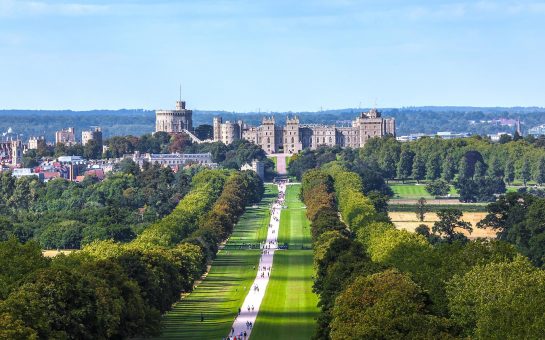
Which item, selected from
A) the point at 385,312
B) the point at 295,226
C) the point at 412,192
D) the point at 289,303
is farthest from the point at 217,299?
the point at 412,192

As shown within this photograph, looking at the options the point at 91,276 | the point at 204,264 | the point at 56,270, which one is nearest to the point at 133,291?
the point at 91,276

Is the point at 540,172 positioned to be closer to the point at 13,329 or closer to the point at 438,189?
the point at 438,189

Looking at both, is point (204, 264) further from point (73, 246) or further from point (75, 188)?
point (75, 188)

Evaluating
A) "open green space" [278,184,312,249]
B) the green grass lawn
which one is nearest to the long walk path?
"open green space" [278,184,312,249]

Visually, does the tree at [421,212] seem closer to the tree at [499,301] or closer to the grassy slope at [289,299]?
the grassy slope at [289,299]

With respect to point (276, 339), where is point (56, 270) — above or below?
above
